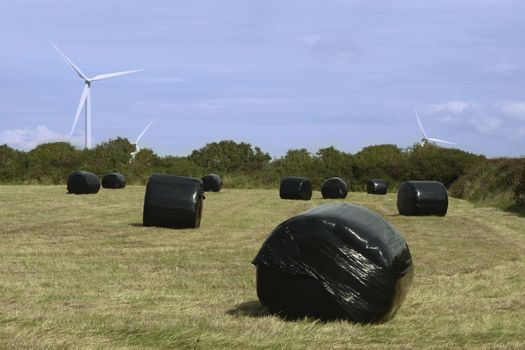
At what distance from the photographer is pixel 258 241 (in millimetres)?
17609

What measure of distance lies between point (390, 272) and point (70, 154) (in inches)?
2200

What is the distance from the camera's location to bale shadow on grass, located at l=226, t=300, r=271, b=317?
8984 mm

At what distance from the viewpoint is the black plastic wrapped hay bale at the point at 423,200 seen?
26266 mm

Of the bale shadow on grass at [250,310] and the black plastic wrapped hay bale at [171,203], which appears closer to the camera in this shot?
the bale shadow on grass at [250,310]

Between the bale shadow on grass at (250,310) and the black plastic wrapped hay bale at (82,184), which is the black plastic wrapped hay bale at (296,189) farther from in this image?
the bale shadow on grass at (250,310)

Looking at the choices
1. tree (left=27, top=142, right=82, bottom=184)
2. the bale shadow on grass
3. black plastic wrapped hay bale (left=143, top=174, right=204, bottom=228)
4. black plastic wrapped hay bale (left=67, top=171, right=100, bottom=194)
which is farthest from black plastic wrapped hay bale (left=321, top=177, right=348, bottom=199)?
the bale shadow on grass

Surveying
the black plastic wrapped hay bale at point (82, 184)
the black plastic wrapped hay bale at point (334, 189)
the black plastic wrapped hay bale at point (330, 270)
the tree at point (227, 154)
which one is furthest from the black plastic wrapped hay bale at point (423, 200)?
the tree at point (227, 154)

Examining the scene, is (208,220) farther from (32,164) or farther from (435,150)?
(32,164)

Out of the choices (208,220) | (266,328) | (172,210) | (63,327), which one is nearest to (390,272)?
(266,328)

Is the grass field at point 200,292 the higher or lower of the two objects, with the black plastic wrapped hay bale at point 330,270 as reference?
lower

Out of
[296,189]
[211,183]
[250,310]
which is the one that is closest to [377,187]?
[211,183]

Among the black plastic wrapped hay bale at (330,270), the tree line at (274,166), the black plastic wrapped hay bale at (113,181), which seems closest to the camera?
the black plastic wrapped hay bale at (330,270)

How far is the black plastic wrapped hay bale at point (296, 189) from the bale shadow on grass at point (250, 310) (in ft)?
88.0

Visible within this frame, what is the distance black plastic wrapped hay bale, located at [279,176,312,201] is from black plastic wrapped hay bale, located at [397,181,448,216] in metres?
10.3
